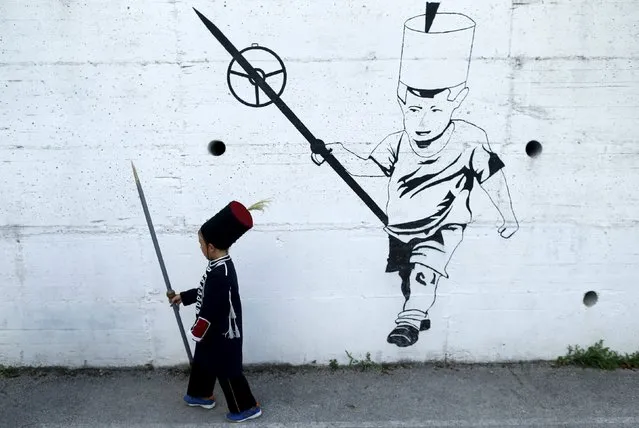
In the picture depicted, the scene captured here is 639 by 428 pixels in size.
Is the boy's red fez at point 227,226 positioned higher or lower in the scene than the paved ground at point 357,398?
higher

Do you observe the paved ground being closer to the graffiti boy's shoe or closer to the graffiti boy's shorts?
the graffiti boy's shoe

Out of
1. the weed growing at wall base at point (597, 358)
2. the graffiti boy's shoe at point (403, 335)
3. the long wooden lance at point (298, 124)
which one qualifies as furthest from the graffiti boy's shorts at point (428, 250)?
the weed growing at wall base at point (597, 358)

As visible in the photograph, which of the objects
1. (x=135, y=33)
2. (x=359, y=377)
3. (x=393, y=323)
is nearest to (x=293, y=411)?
(x=359, y=377)

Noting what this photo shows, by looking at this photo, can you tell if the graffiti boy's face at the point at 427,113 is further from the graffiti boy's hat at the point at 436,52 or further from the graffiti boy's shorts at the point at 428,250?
the graffiti boy's shorts at the point at 428,250

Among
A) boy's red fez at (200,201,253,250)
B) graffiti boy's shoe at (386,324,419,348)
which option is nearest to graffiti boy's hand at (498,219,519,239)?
graffiti boy's shoe at (386,324,419,348)

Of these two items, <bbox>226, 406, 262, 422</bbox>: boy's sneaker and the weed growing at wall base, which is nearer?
<bbox>226, 406, 262, 422</bbox>: boy's sneaker

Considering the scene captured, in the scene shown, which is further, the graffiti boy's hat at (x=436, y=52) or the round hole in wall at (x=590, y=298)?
the round hole in wall at (x=590, y=298)

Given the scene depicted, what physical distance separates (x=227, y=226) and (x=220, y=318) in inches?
23.6

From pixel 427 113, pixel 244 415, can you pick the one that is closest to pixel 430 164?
pixel 427 113

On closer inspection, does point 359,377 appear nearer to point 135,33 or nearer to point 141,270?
point 141,270

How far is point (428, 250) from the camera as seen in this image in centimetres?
450

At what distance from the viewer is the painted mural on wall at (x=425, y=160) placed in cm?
421

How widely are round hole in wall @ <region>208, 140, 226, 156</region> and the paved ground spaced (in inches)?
68.3

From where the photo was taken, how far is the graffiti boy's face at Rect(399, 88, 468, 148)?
429 cm
